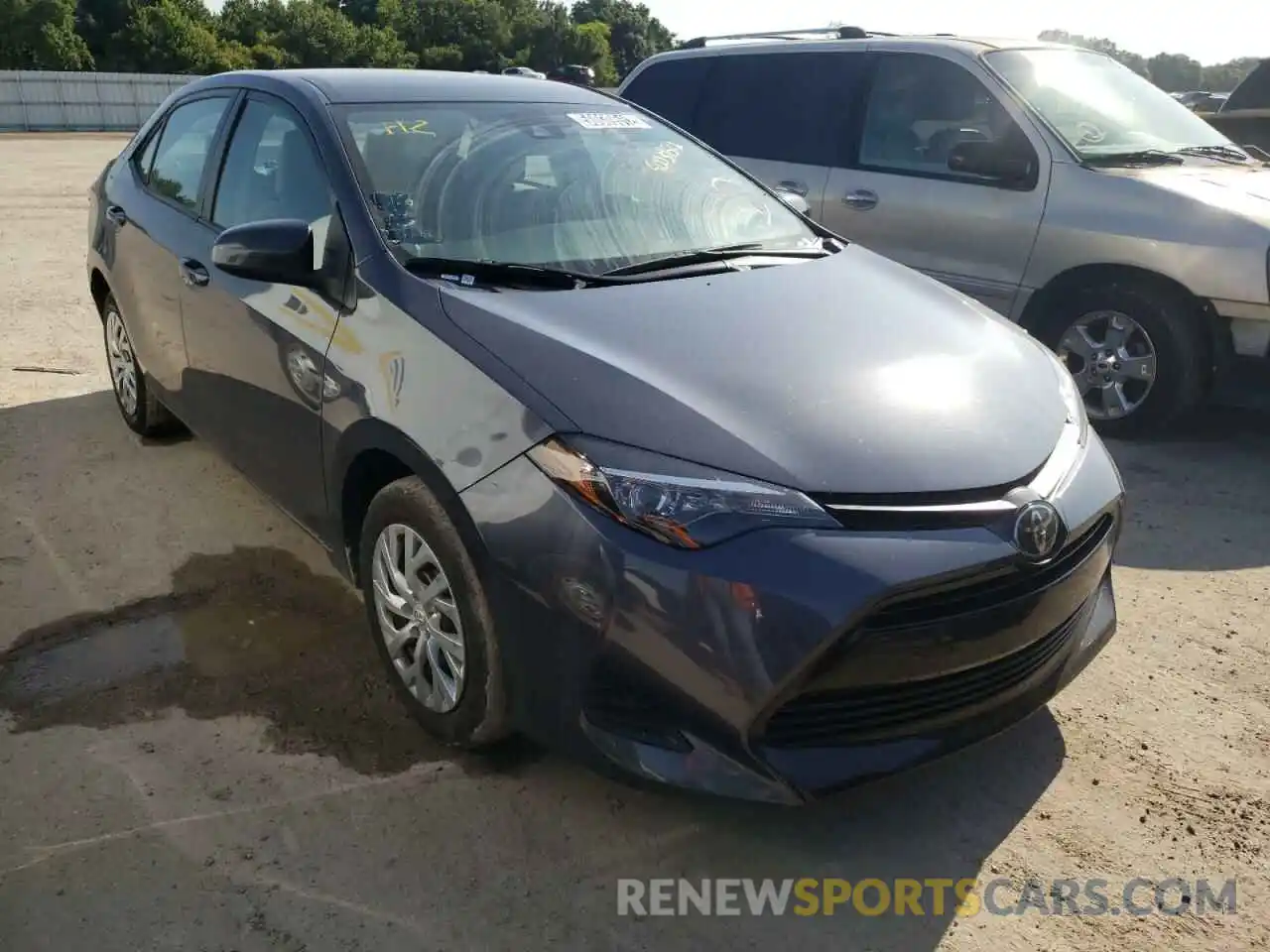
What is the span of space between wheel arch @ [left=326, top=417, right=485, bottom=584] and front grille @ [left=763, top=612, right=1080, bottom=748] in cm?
76

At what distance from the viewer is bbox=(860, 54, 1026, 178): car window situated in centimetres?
539

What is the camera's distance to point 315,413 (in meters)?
2.98

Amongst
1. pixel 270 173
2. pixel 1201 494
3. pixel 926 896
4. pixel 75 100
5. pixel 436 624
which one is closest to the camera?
pixel 926 896

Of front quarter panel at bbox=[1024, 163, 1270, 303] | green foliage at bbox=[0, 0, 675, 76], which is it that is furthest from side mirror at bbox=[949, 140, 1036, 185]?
green foliage at bbox=[0, 0, 675, 76]

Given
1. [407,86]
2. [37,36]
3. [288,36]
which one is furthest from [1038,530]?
→ [288,36]

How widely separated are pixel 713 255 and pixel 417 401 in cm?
110

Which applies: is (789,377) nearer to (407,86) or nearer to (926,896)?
(926,896)

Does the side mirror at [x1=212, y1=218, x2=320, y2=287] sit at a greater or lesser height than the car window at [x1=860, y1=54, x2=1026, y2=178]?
lesser

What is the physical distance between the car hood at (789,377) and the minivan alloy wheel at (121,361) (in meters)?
2.70

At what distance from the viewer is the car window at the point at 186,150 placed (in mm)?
3941

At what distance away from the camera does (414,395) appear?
102 inches

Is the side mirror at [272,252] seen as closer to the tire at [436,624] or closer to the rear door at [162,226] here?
the tire at [436,624]

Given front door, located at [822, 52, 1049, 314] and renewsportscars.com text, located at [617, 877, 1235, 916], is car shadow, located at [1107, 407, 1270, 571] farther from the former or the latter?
renewsportscars.com text, located at [617, 877, 1235, 916]

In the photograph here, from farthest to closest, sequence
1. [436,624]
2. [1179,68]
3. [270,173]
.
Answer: [1179,68]
[270,173]
[436,624]
